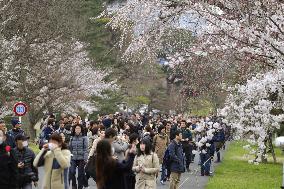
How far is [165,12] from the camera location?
1662 cm

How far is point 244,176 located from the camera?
977 inches

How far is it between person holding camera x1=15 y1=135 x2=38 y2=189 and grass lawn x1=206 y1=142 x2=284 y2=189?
319 inches

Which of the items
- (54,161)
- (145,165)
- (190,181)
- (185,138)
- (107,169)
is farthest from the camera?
(185,138)

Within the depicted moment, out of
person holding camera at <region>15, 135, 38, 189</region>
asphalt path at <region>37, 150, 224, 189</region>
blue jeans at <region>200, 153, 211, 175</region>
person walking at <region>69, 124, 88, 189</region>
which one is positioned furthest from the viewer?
blue jeans at <region>200, 153, 211, 175</region>

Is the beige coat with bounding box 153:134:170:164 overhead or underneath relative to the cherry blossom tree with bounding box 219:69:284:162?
underneath

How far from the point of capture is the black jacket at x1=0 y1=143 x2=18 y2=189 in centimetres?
1204

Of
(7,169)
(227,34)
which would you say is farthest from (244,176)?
(7,169)

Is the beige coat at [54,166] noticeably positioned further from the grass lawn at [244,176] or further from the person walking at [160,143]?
the person walking at [160,143]

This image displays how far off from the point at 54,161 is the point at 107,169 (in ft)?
7.37

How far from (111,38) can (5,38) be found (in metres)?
29.8

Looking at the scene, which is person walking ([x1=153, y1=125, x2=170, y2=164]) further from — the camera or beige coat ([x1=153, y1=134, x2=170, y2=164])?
the camera

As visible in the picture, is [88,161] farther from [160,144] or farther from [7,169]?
[160,144]

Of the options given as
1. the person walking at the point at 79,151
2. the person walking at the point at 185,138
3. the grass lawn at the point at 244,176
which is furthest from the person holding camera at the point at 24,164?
the person walking at the point at 185,138

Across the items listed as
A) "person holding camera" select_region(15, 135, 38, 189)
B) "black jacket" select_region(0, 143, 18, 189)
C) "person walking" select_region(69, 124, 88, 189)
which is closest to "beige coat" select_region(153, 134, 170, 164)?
"person walking" select_region(69, 124, 88, 189)
